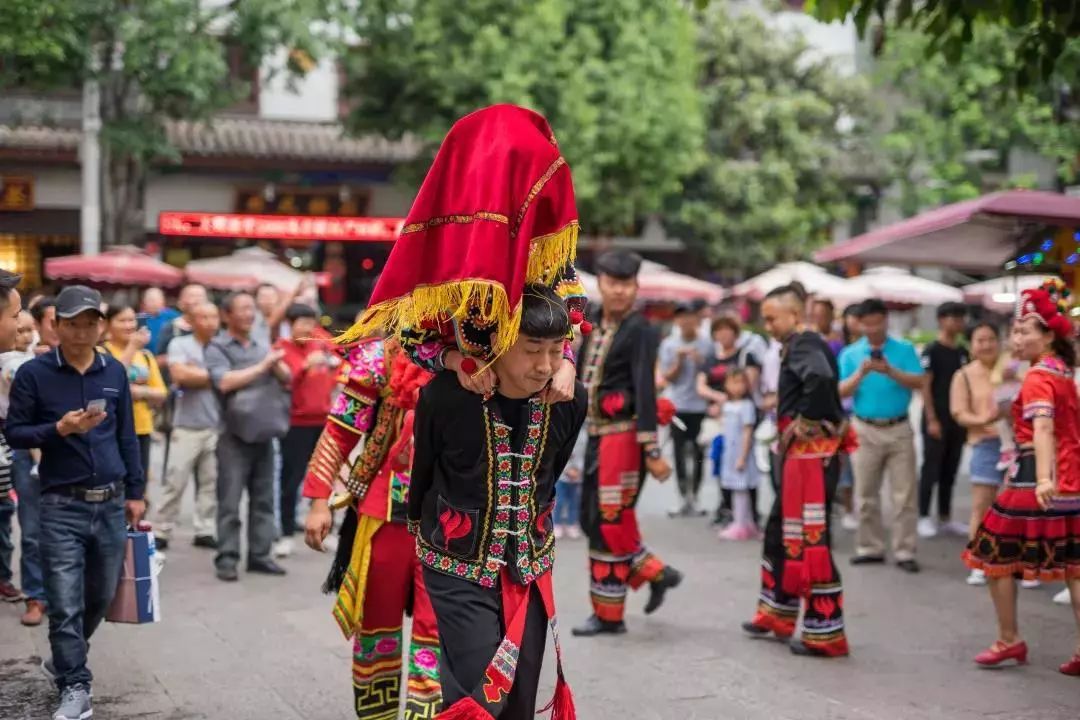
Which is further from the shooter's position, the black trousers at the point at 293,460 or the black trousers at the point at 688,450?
the black trousers at the point at 688,450

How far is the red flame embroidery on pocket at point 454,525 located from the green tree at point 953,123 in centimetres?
1835

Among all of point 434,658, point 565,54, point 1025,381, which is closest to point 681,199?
point 565,54

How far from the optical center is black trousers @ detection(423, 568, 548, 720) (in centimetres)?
428

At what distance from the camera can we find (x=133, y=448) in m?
6.37

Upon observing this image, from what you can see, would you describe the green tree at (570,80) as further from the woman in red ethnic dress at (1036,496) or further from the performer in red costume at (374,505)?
the performer in red costume at (374,505)

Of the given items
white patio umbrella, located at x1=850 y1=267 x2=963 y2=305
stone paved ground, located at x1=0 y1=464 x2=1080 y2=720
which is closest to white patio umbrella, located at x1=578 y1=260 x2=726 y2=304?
white patio umbrella, located at x1=850 y1=267 x2=963 y2=305

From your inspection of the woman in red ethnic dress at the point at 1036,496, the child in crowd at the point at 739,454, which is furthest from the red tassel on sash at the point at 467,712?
the child in crowd at the point at 739,454

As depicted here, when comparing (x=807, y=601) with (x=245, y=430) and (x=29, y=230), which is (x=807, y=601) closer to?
(x=245, y=430)

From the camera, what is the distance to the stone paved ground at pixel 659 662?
641cm

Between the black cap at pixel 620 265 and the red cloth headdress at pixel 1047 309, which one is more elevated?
the black cap at pixel 620 265

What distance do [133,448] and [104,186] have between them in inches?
600

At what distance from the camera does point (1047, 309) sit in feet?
23.1

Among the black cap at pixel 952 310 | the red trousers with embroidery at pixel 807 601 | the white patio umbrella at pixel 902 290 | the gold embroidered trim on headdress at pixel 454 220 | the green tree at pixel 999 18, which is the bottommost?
the red trousers with embroidery at pixel 807 601

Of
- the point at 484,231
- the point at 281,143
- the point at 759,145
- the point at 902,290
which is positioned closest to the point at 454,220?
the point at 484,231
